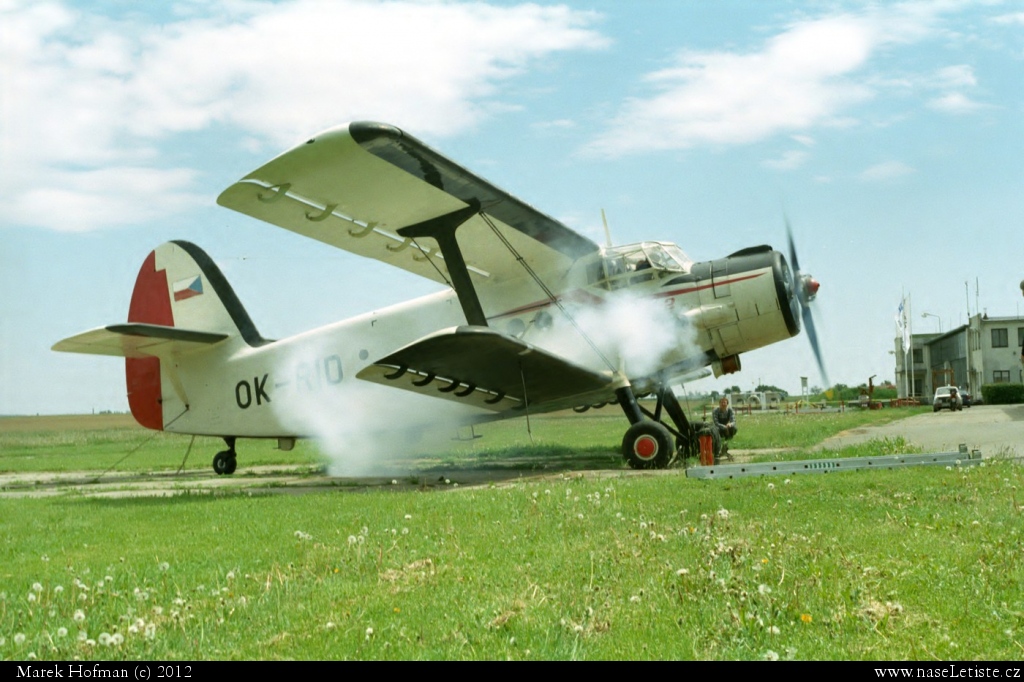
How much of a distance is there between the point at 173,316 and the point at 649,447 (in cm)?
1047

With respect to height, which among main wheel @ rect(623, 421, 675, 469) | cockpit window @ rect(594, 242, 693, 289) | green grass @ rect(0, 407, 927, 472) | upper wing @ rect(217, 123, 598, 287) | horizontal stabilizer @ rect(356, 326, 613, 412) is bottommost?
green grass @ rect(0, 407, 927, 472)

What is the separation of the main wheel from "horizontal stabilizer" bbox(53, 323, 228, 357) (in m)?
8.17

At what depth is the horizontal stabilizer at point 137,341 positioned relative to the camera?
1422 cm

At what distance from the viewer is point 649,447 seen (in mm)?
12961

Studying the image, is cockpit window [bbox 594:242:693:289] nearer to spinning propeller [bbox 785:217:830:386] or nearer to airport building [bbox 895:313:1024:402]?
spinning propeller [bbox 785:217:830:386]

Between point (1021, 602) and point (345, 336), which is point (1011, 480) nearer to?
point (1021, 602)

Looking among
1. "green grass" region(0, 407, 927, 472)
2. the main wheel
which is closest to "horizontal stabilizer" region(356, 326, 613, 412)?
"green grass" region(0, 407, 927, 472)

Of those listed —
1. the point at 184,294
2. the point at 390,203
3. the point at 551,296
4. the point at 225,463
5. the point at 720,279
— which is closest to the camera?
the point at 390,203

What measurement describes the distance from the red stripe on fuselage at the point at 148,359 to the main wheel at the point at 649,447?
31.9ft

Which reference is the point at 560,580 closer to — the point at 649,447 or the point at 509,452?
the point at 649,447

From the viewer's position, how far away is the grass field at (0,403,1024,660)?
3775 mm

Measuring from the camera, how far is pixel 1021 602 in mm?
4164

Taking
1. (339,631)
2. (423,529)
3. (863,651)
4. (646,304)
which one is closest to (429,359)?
(646,304)

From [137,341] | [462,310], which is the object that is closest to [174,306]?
[137,341]
